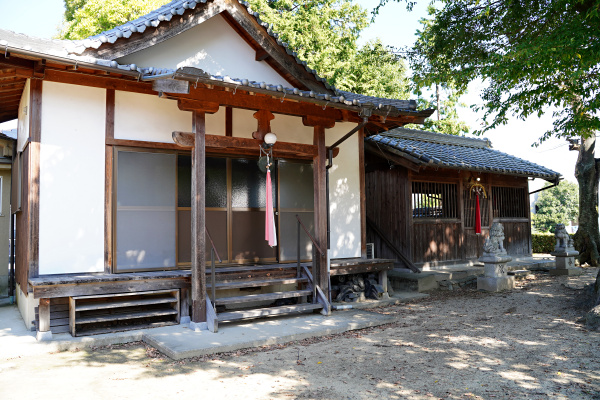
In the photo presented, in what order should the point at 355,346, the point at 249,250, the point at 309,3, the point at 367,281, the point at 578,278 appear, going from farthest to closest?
the point at 309,3 < the point at 578,278 < the point at 367,281 < the point at 249,250 < the point at 355,346

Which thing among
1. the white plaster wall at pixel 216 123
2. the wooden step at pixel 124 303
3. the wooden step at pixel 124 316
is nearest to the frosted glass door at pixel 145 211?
the wooden step at pixel 124 303

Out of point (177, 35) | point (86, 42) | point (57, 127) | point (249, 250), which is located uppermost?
point (177, 35)

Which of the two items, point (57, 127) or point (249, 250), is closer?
point (57, 127)

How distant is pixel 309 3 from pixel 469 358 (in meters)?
19.9

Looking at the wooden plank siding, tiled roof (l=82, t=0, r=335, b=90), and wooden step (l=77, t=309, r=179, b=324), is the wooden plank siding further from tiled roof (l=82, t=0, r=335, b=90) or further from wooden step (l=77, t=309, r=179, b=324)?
wooden step (l=77, t=309, r=179, b=324)

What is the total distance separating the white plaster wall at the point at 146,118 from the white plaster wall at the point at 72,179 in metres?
0.26

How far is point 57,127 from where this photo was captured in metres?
6.70

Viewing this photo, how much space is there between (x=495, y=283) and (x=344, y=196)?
4.16 m

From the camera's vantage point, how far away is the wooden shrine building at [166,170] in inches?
254

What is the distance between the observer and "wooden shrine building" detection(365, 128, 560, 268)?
37.6 feet

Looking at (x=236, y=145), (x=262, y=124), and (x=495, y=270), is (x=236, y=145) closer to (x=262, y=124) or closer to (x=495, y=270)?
(x=262, y=124)

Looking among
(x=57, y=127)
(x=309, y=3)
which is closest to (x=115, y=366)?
(x=57, y=127)

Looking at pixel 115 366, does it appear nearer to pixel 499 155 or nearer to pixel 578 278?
pixel 578 278

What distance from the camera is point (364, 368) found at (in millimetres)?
5086
